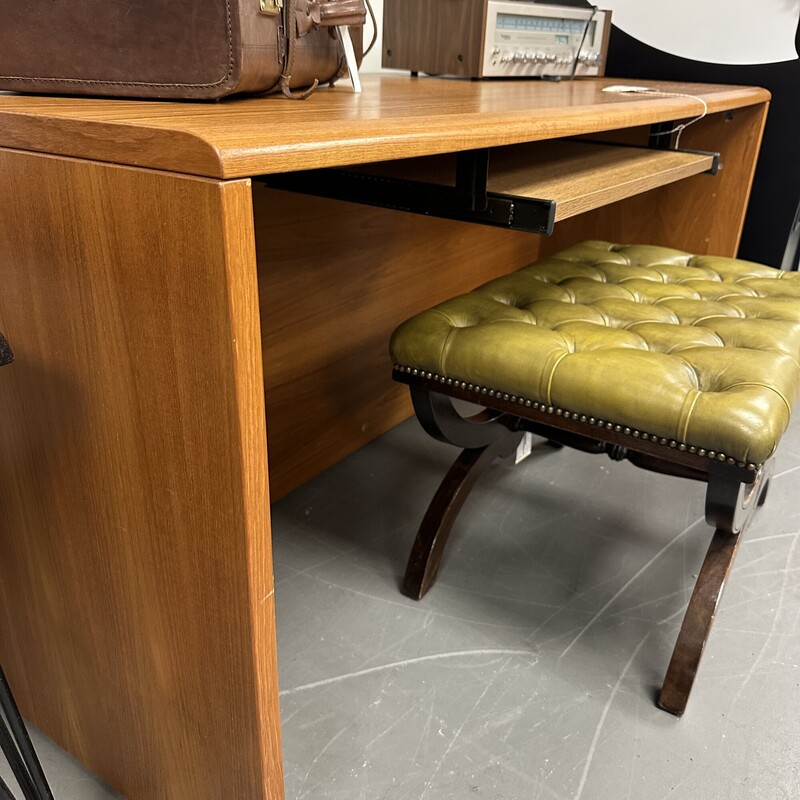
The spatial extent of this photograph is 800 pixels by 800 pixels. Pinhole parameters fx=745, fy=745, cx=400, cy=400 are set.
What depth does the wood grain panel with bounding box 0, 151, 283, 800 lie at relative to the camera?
49 centimetres

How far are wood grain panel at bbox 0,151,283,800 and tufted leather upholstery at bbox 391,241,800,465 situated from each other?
47 centimetres

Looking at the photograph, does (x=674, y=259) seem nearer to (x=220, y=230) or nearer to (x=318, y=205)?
(x=318, y=205)

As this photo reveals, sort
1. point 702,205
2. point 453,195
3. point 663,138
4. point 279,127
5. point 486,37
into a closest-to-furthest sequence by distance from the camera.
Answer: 1. point 279,127
2. point 453,195
3. point 486,37
4. point 663,138
5. point 702,205

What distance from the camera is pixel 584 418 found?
2.92 feet

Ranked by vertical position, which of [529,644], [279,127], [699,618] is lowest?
[529,644]

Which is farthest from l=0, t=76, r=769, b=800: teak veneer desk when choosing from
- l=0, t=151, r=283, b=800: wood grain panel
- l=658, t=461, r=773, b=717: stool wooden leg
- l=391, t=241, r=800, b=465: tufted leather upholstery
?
l=658, t=461, r=773, b=717: stool wooden leg

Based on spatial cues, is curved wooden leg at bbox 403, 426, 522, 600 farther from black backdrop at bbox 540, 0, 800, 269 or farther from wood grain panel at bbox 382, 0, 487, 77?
black backdrop at bbox 540, 0, 800, 269

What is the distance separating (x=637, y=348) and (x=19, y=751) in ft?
2.63

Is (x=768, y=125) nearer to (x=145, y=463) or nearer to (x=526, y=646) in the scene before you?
(x=526, y=646)

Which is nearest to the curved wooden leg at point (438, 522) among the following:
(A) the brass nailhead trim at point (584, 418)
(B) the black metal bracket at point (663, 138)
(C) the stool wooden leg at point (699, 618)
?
(A) the brass nailhead trim at point (584, 418)

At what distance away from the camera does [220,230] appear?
45cm

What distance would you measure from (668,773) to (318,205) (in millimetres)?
941

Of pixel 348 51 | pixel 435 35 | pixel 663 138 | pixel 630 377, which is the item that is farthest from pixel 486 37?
pixel 630 377

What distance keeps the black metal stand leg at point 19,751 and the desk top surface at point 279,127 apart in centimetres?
46
